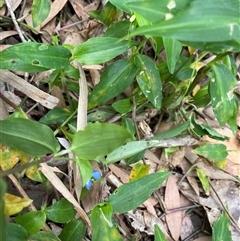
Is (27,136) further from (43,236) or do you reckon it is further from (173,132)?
(173,132)

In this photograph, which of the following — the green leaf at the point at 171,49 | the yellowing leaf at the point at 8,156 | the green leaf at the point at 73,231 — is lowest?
the green leaf at the point at 73,231

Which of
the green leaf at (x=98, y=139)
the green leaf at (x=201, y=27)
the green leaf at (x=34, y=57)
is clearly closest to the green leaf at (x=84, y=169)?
the green leaf at (x=98, y=139)

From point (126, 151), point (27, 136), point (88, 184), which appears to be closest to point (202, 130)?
point (126, 151)

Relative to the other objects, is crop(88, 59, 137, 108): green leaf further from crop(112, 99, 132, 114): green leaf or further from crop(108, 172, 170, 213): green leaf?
crop(108, 172, 170, 213): green leaf

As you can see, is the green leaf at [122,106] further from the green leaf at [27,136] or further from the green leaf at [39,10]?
the green leaf at [27,136]

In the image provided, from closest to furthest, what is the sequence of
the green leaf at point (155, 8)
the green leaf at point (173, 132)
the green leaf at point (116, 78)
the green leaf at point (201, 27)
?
the green leaf at point (201, 27) → the green leaf at point (155, 8) → the green leaf at point (116, 78) → the green leaf at point (173, 132)

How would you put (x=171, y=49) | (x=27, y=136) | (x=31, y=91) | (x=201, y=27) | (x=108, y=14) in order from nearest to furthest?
1. (x=201, y=27)
2. (x=27, y=136)
3. (x=171, y=49)
4. (x=31, y=91)
5. (x=108, y=14)
